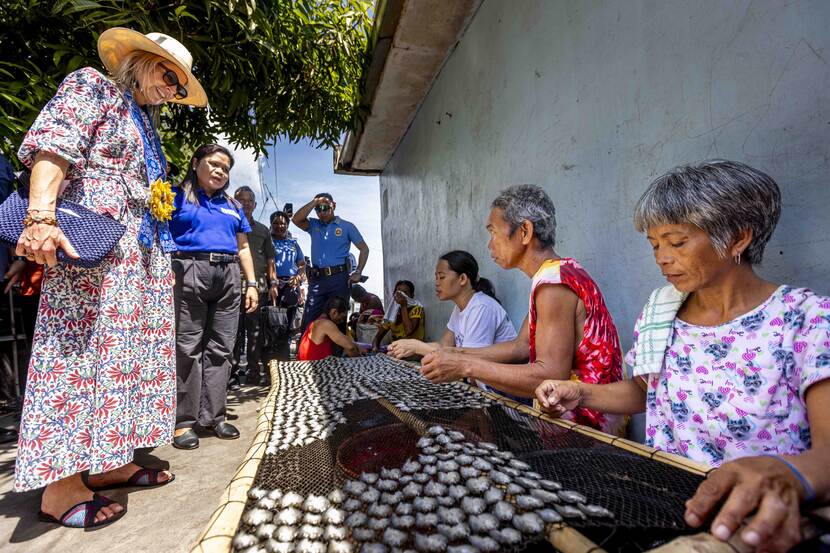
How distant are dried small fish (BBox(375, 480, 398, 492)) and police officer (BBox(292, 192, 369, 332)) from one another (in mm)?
4017

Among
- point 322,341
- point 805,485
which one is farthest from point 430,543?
point 322,341

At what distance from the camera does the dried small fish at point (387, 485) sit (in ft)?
2.82

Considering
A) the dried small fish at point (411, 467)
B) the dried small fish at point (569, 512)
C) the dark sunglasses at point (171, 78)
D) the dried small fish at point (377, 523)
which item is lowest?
the dried small fish at point (377, 523)

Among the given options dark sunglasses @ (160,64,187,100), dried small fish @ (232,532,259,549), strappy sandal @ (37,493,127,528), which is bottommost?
strappy sandal @ (37,493,127,528)

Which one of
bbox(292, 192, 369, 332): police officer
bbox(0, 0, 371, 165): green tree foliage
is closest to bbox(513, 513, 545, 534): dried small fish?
bbox(0, 0, 371, 165): green tree foliage

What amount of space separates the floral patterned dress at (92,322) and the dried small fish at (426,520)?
1.72 metres

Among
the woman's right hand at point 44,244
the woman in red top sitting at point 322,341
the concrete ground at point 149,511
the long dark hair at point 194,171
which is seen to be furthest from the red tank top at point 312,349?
the woman's right hand at point 44,244

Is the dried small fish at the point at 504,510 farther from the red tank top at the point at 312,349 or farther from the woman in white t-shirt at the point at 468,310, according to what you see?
the red tank top at the point at 312,349

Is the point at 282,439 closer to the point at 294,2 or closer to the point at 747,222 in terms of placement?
the point at 747,222

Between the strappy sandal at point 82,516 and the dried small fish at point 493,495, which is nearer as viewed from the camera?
the dried small fish at point 493,495

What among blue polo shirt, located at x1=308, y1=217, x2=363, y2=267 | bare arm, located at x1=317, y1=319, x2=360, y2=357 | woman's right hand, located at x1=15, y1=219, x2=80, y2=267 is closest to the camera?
woman's right hand, located at x1=15, y1=219, x2=80, y2=267

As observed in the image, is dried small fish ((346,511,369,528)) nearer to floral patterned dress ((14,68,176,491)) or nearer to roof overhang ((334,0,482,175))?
floral patterned dress ((14,68,176,491))

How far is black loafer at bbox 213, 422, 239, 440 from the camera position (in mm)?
2879

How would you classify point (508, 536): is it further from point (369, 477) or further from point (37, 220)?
point (37, 220)
